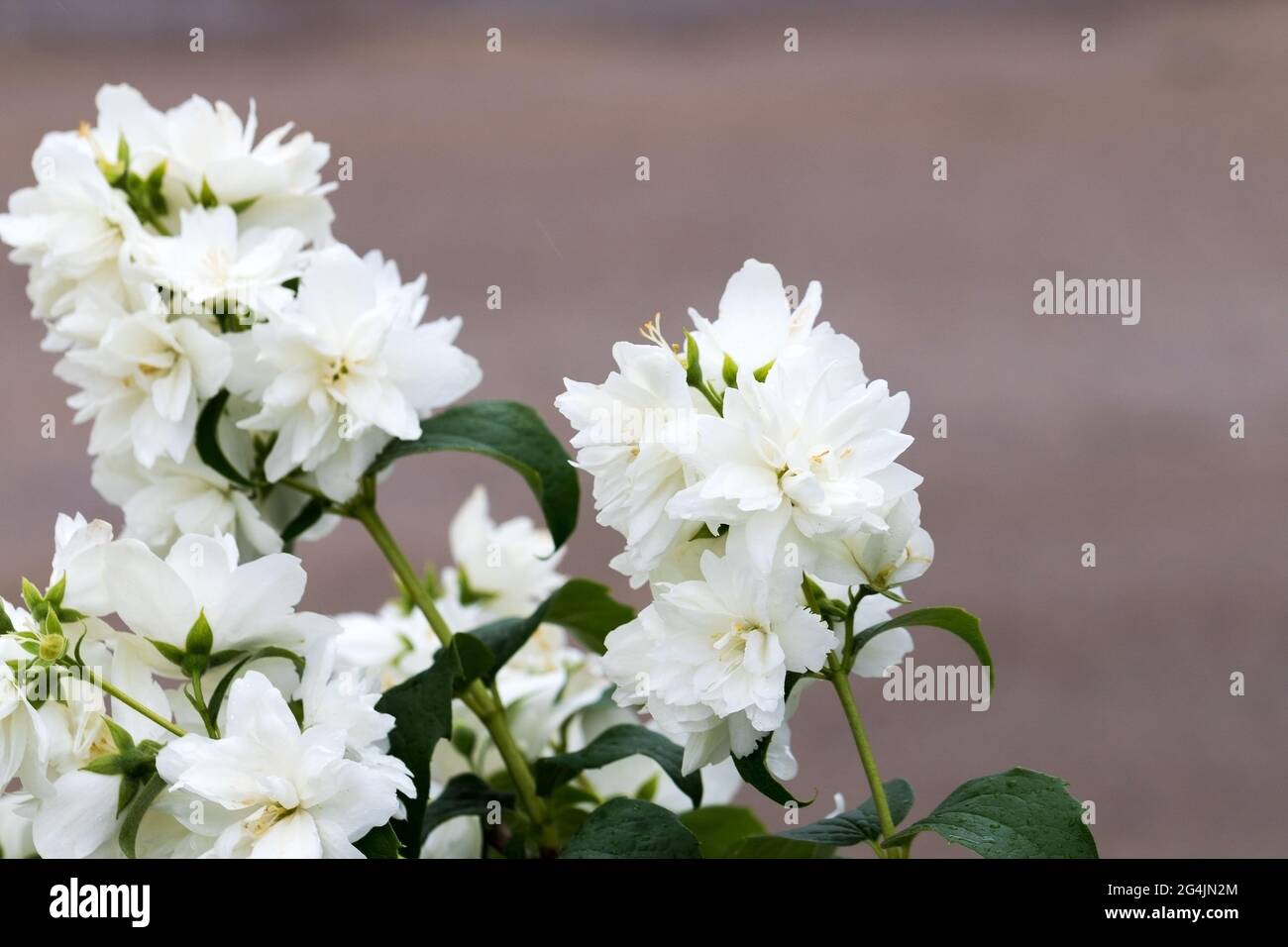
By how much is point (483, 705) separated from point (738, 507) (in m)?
0.22

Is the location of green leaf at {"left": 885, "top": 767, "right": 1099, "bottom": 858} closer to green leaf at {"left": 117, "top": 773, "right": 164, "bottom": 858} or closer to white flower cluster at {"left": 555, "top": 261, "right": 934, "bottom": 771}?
white flower cluster at {"left": 555, "top": 261, "right": 934, "bottom": 771}

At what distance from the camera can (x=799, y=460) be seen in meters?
0.45

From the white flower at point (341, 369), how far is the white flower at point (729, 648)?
0.17 metres

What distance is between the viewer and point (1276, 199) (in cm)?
292

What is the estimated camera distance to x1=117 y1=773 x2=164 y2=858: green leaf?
475 mm

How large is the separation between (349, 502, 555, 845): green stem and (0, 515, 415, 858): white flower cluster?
105 mm

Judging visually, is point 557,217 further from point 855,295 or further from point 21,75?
point 21,75

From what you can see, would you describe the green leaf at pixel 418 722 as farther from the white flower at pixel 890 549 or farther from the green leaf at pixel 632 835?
the white flower at pixel 890 549

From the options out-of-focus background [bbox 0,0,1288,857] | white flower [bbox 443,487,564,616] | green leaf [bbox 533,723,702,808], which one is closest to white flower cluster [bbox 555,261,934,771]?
green leaf [bbox 533,723,702,808]

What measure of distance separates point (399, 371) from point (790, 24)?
309 centimetres

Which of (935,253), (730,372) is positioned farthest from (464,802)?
(935,253)
